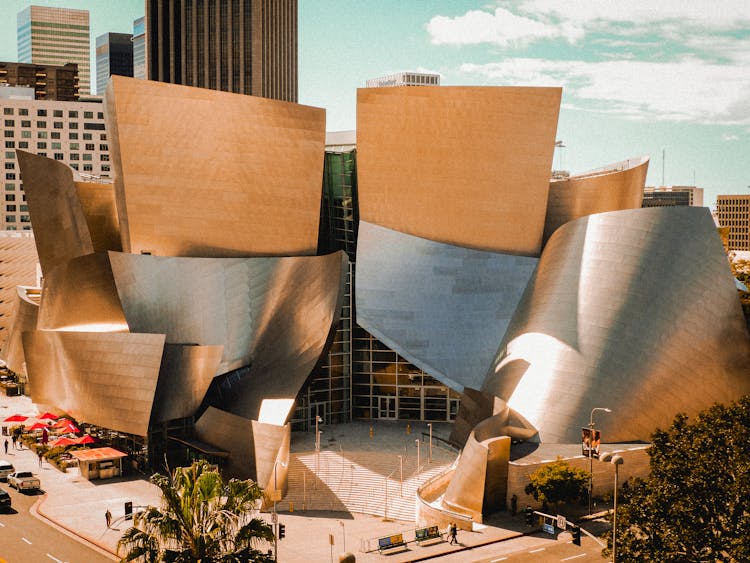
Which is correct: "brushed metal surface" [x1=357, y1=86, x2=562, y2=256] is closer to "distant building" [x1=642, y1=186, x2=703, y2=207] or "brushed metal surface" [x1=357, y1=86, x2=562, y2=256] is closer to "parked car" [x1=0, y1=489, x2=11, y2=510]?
"parked car" [x1=0, y1=489, x2=11, y2=510]

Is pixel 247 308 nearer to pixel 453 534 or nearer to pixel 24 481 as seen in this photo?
pixel 24 481

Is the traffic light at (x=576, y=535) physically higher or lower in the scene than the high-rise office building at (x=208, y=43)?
lower

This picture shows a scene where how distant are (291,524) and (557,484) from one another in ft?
31.6

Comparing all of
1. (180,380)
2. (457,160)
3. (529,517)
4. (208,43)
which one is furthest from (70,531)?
(208,43)

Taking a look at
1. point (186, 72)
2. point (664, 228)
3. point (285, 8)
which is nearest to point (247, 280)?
point (664, 228)

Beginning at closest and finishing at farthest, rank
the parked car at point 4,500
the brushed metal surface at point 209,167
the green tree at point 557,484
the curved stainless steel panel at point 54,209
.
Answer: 1. the green tree at point 557,484
2. the parked car at point 4,500
3. the brushed metal surface at point 209,167
4. the curved stainless steel panel at point 54,209

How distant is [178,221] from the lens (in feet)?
136

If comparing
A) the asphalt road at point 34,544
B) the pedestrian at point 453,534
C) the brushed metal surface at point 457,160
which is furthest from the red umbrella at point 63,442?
the pedestrian at point 453,534

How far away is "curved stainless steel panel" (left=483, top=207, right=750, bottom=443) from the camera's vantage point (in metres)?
34.5

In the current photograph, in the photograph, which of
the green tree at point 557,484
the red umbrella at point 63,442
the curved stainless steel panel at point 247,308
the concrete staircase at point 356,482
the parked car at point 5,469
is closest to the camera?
the green tree at point 557,484

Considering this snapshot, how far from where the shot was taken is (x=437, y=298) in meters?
42.8

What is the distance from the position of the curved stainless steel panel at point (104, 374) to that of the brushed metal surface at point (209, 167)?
18.7ft

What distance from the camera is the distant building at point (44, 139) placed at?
112688mm

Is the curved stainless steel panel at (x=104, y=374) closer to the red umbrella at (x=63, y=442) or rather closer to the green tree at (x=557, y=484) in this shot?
the red umbrella at (x=63, y=442)
